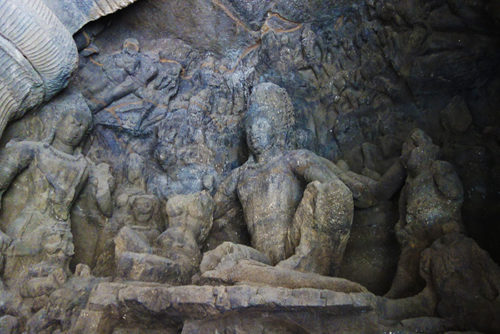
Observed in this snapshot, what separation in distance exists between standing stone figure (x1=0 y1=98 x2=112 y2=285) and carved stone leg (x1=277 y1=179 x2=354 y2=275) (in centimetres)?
240

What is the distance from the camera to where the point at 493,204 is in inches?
167

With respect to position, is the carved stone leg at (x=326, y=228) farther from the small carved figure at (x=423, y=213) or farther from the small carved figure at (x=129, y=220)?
the small carved figure at (x=129, y=220)

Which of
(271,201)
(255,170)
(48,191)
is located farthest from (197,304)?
(48,191)

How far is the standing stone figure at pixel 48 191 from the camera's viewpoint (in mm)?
4508

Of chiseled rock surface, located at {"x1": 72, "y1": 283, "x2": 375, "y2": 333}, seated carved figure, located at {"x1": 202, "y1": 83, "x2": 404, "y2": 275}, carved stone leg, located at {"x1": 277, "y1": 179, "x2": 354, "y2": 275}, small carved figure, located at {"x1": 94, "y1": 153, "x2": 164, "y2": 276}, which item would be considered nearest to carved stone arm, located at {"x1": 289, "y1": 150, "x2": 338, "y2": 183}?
seated carved figure, located at {"x1": 202, "y1": 83, "x2": 404, "y2": 275}

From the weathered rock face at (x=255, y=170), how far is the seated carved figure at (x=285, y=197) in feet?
0.07

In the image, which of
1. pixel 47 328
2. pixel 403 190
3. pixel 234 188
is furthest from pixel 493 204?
pixel 47 328

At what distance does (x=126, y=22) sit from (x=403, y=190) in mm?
4232

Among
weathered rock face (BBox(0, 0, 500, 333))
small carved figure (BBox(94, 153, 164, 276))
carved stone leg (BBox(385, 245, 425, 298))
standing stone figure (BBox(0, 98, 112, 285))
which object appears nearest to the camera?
weathered rock face (BBox(0, 0, 500, 333))

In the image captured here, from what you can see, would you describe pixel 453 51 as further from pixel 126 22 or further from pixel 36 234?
pixel 36 234

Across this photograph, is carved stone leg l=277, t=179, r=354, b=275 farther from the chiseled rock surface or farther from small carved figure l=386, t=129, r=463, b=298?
the chiseled rock surface

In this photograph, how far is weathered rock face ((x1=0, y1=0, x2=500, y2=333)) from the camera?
352 centimetres

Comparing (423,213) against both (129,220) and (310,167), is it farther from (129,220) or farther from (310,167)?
(129,220)

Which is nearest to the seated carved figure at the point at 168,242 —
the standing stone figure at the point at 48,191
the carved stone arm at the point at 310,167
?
the standing stone figure at the point at 48,191
